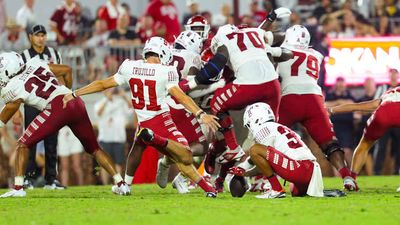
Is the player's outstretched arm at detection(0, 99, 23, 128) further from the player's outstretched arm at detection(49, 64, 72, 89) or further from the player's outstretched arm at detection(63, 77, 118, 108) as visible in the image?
the player's outstretched arm at detection(49, 64, 72, 89)

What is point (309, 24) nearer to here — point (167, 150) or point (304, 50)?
point (304, 50)

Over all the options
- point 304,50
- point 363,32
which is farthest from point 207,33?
point 363,32

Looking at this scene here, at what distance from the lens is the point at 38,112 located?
18062 millimetres

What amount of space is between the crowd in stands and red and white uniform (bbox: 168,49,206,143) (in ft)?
20.3

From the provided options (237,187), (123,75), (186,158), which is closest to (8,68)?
(123,75)

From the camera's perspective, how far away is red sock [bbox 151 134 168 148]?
14.8 meters

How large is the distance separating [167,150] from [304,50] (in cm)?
281

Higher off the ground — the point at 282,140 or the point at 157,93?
the point at 157,93

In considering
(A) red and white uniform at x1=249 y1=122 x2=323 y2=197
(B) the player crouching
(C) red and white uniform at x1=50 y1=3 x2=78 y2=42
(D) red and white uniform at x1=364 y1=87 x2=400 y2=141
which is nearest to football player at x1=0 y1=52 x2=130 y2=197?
(B) the player crouching

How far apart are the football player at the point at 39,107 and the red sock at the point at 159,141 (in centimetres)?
132

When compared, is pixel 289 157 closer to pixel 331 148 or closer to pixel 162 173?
pixel 331 148

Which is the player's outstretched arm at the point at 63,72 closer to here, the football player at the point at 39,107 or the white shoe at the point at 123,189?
the football player at the point at 39,107

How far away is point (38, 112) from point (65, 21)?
242 inches

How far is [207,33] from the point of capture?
1734cm
